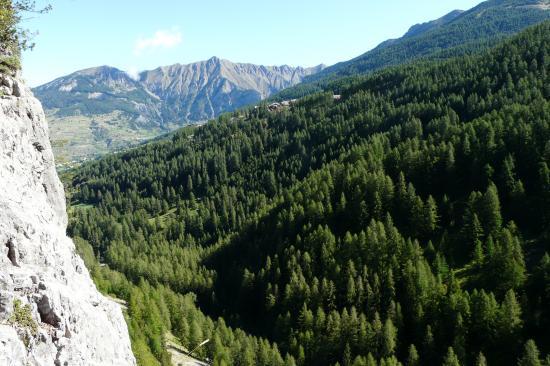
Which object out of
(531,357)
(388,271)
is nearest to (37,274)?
(531,357)

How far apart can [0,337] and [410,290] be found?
90.4m

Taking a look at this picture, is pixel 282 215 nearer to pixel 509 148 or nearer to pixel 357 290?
pixel 357 290

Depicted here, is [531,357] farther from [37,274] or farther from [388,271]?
[37,274]

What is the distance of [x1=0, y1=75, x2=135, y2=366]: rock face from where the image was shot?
84.7 ft

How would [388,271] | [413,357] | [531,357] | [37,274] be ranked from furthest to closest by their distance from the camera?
[388,271]
[413,357]
[531,357]
[37,274]

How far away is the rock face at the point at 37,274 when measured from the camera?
Result: 1016 inches

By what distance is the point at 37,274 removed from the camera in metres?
28.7

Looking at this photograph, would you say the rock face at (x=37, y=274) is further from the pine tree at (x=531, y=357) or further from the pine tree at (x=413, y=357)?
the pine tree at (x=531, y=357)

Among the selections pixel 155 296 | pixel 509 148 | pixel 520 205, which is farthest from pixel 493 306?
pixel 155 296

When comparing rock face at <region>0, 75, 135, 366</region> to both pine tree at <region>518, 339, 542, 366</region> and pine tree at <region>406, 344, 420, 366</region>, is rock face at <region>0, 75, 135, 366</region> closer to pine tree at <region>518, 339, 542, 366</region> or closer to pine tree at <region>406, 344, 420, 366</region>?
pine tree at <region>406, 344, 420, 366</region>

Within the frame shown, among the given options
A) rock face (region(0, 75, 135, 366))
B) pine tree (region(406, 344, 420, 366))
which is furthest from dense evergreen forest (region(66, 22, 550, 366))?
rock face (region(0, 75, 135, 366))

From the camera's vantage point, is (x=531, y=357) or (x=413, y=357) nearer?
(x=531, y=357)

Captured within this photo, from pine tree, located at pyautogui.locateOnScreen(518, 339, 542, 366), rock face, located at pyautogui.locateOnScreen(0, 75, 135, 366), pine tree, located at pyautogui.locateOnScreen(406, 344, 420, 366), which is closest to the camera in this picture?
rock face, located at pyautogui.locateOnScreen(0, 75, 135, 366)

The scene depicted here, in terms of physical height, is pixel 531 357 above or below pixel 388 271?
below
